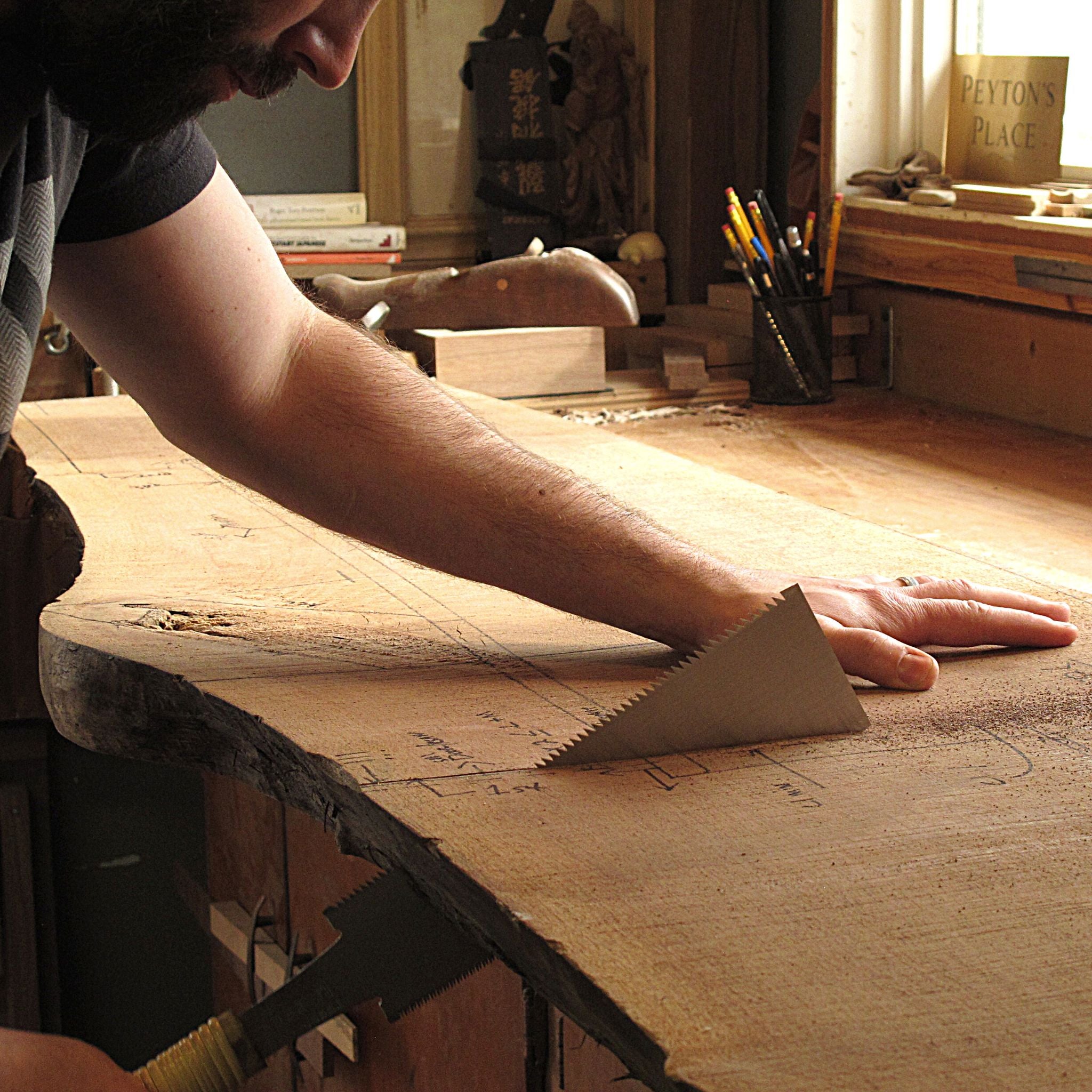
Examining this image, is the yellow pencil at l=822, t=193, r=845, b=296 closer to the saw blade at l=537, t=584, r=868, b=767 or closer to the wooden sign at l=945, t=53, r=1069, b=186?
the wooden sign at l=945, t=53, r=1069, b=186

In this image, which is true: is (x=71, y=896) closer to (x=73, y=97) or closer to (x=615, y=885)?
(x=73, y=97)

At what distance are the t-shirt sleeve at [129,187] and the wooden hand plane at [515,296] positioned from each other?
1.25m

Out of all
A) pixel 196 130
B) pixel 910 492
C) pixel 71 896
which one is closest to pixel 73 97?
pixel 196 130

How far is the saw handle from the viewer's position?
88 cm

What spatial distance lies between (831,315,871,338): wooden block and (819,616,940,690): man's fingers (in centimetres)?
153

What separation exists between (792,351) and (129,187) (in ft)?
4.73

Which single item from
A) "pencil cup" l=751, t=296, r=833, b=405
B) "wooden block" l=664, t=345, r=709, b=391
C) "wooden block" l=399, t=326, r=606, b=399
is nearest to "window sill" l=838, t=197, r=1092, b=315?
"pencil cup" l=751, t=296, r=833, b=405

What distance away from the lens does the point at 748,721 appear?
2.76 feet

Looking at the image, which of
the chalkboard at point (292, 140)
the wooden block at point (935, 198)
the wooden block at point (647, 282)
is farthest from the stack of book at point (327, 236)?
the wooden block at point (935, 198)

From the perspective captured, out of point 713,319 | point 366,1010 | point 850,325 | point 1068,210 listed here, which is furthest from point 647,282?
point 366,1010

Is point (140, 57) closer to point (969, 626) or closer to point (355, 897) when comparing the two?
point (355, 897)

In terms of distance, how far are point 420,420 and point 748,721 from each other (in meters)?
0.39

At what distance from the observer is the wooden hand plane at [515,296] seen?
2.27 meters

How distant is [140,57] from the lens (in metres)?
0.87
